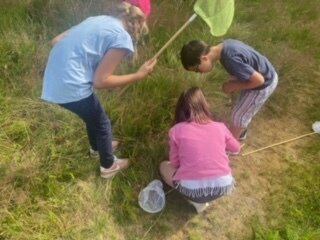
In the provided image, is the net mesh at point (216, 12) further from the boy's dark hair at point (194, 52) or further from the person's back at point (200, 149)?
the person's back at point (200, 149)

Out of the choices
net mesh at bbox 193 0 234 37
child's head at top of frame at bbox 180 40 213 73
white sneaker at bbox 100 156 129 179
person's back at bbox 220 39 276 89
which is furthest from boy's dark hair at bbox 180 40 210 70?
white sneaker at bbox 100 156 129 179

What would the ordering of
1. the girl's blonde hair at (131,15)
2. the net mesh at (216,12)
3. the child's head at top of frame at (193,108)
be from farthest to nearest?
the net mesh at (216,12)
the child's head at top of frame at (193,108)
the girl's blonde hair at (131,15)

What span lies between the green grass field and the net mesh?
562 mm

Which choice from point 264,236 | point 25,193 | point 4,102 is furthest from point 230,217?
point 4,102

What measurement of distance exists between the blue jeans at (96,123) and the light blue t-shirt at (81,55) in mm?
64

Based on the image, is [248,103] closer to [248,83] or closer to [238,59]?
[248,83]

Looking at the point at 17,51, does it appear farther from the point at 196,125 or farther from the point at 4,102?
the point at 196,125

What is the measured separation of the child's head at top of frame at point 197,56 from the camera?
2.64 meters

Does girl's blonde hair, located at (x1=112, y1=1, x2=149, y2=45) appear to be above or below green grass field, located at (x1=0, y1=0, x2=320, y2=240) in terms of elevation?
above

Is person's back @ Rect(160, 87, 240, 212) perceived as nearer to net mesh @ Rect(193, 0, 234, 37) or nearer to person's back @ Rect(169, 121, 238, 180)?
person's back @ Rect(169, 121, 238, 180)

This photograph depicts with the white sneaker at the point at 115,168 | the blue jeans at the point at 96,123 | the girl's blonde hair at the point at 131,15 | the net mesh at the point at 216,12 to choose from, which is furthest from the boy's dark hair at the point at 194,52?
the white sneaker at the point at 115,168

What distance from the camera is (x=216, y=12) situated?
113 inches

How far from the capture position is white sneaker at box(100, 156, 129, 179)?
289cm

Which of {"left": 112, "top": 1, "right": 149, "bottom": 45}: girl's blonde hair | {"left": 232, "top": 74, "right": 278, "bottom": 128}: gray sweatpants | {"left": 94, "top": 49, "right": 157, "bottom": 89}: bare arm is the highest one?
{"left": 112, "top": 1, "right": 149, "bottom": 45}: girl's blonde hair
